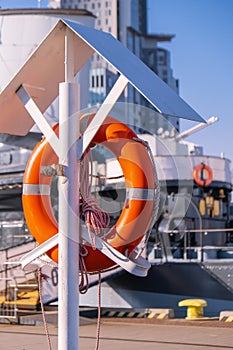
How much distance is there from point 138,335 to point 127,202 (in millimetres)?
4763

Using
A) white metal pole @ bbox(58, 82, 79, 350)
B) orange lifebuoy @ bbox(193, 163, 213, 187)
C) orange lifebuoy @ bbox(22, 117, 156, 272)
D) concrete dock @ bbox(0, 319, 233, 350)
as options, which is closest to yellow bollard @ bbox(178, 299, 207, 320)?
concrete dock @ bbox(0, 319, 233, 350)

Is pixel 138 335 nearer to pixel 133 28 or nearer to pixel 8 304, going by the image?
pixel 8 304

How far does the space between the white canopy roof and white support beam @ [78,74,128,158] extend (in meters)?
0.15

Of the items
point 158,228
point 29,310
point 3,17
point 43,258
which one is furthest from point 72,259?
point 3,17

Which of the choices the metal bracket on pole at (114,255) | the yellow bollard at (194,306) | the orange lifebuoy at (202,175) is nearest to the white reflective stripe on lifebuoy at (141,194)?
the metal bracket on pole at (114,255)

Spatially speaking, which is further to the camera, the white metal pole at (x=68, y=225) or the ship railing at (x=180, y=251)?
the ship railing at (x=180, y=251)

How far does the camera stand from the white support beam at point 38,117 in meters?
6.27

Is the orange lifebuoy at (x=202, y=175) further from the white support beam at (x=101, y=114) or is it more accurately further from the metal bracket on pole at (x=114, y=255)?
the white support beam at (x=101, y=114)

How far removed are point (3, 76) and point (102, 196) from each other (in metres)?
10.1

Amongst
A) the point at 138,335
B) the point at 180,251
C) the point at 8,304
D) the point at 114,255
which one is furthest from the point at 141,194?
the point at 180,251

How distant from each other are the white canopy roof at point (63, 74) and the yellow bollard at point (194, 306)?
23.4ft

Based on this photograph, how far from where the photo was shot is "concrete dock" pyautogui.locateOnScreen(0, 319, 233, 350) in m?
9.43

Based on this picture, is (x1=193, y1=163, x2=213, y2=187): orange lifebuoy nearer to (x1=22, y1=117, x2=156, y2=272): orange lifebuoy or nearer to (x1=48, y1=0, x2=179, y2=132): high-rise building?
(x1=22, y1=117, x2=156, y2=272): orange lifebuoy

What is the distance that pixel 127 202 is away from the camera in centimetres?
657
